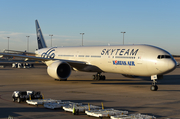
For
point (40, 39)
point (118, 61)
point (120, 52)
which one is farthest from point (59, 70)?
point (40, 39)

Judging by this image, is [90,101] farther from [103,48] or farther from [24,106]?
[103,48]

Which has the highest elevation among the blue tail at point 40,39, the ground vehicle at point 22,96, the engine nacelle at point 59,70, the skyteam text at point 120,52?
the blue tail at point 40,39

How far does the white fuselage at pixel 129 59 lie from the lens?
21.3 meters

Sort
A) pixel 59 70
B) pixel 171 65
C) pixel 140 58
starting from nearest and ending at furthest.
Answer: pixel 171 65 < pixel 140 58 < pixel 59 70

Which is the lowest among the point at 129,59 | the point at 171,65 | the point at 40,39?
the point at 171,65

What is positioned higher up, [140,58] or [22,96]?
[140,58]

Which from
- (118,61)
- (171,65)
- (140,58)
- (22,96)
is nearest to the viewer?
(22,96)

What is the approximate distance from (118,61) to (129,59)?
1.42 meters

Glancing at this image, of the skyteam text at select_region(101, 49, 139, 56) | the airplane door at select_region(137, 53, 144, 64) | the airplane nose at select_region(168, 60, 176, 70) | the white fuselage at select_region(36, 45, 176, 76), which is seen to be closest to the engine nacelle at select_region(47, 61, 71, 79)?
the white fuselage at select_region(36, 45, 176, 76)

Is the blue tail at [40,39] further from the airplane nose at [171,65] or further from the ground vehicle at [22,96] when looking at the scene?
the ground vehicle at [22,96]

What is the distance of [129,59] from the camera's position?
76.6ft

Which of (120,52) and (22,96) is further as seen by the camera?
(120,52)

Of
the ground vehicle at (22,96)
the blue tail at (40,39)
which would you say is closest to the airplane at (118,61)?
the blue tail at (40,39)

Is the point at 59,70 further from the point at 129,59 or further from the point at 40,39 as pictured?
the point at 40,39
